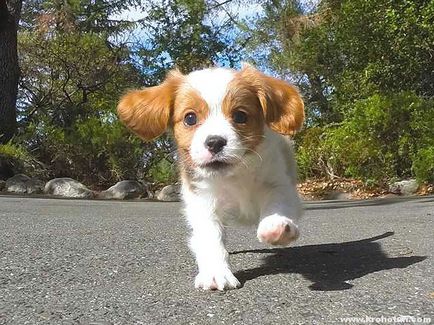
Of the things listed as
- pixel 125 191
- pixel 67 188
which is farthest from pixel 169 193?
pixel 67 188

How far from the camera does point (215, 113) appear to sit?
315 centimetres

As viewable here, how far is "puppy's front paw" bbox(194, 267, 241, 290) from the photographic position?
2.83 metres

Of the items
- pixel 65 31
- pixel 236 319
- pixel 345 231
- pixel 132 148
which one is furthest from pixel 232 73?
pixel 65 31

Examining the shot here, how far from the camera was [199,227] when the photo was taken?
326 cm

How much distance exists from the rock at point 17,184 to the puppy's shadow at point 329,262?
8629 millimetres

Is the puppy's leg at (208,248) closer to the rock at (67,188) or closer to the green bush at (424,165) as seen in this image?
the rock at (67,188)

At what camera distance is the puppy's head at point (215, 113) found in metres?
3.07

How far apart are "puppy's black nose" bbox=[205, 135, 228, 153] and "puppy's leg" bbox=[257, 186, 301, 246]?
402mm

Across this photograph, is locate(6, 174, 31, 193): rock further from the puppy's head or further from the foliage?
the puppy's head

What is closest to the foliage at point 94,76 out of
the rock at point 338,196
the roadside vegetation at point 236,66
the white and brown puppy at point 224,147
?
the roadside vegetation at point 236,66

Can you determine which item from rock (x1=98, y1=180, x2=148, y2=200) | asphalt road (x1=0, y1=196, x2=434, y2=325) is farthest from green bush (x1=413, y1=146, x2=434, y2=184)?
asphalt road (x1=0, y1=196, x2=434, y2=325)

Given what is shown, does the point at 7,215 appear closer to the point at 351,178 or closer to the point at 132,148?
Answer: the point at 132,148

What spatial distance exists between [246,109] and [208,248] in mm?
737

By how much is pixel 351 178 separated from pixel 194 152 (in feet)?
34.0
